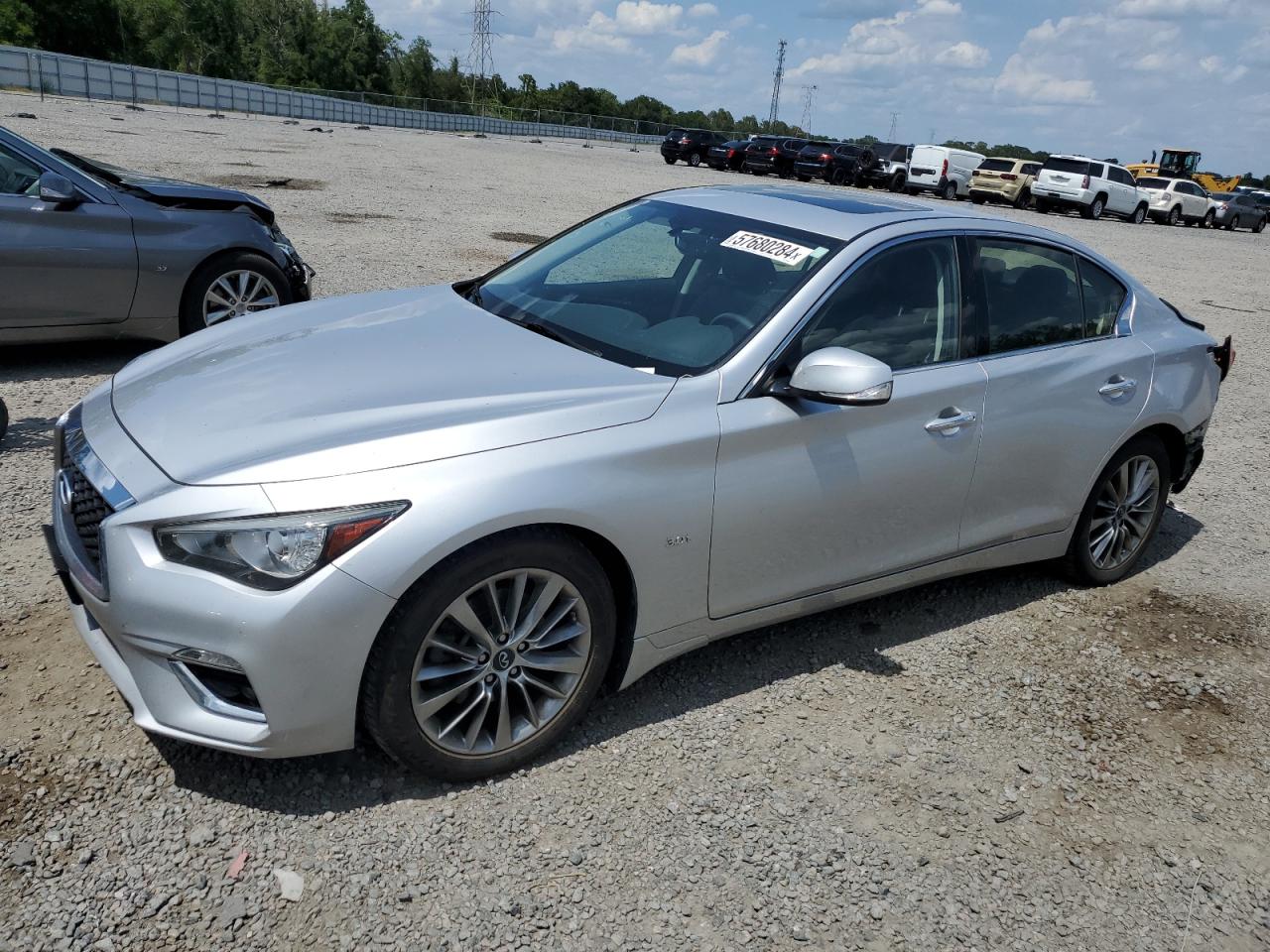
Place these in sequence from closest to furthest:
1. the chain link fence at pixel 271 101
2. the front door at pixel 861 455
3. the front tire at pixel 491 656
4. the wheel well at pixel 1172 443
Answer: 1. the front tire at pixel 491 656
2. the front door at pixel 861 455
3. the wheel well at pixel 1172 443
4. the chain link fence at pixel 271 101

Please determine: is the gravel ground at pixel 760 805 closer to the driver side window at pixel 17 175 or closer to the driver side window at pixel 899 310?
the driver side window at pixel 899 310

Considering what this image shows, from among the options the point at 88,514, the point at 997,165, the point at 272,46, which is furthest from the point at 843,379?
the point at 272,46

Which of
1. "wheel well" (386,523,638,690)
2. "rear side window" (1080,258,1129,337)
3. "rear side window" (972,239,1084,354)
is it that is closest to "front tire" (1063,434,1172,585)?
"rear side window" (1080,258,1129,337)

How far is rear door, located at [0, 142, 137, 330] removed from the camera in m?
6.27

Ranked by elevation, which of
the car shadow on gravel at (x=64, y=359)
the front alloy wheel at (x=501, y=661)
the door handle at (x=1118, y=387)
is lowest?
the car shadow on gravel at (x=64, y=359)

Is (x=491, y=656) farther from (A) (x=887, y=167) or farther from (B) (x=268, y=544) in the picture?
(A) (x=887, y=167)

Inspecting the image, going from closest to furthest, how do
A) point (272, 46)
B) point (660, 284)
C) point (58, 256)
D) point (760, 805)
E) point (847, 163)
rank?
1. point (760, 805)
2. point (660, 284)
3. point (58, 256)
4. point (847, 163)
5. point (272, 46)

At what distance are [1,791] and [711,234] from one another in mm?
3015

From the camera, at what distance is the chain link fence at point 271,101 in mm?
42875

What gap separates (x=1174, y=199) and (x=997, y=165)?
8194 millimetres

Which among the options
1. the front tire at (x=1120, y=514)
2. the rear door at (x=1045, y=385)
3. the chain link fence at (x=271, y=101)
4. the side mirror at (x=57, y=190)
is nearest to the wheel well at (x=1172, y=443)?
the front tire at (x=1120, y=514)

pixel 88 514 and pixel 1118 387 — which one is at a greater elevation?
pixel 1118 387

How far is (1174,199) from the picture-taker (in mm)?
37969

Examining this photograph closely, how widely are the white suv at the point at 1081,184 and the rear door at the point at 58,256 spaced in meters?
32.3
